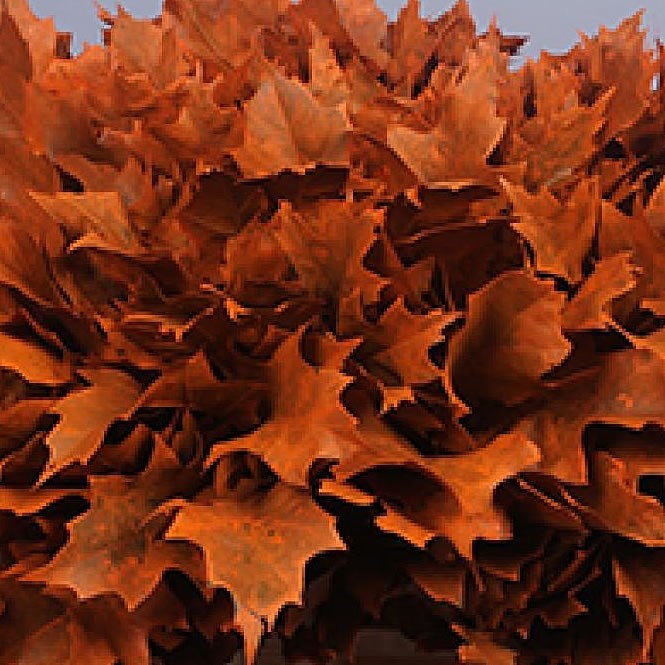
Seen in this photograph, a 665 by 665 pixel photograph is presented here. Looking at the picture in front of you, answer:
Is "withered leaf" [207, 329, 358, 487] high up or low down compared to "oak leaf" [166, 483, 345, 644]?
up

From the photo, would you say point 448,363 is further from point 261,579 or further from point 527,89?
point 527,89

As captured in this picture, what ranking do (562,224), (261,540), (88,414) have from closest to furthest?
1. (261,540)
2. (88,414)
3. (562,224)

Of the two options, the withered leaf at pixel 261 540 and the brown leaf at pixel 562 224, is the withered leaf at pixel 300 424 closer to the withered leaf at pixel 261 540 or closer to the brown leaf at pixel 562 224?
the withered leaf at pixel 261 540

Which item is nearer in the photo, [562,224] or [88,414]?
[88,414]

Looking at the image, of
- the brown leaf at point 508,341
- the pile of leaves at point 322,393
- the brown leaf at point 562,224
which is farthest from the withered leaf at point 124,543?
the brown leaf at point 562,224

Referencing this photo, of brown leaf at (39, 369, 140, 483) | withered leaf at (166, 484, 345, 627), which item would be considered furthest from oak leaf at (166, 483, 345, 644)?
brown leaf at (39, 369, 140, 483)

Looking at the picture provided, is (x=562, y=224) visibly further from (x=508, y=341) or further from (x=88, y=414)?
(x=88, y=414)

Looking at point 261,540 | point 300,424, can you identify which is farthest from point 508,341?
point 261,540

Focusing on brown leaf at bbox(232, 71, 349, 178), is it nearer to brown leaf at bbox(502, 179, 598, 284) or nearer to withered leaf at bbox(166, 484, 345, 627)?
brown leaf at bbox(502, 179, 598, 284)
